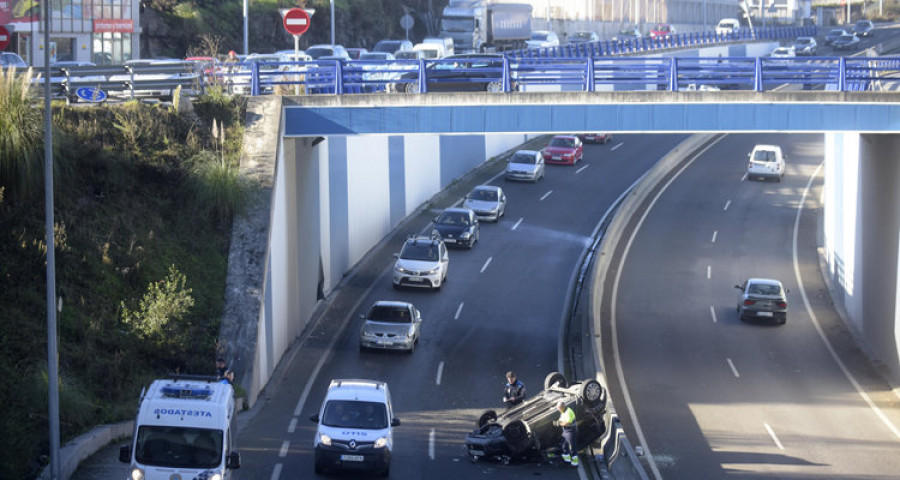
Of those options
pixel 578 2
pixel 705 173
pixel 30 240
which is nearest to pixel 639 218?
pixel 705 173

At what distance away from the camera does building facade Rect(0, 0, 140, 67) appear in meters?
52.8

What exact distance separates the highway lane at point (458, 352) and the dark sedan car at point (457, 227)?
0.49 m

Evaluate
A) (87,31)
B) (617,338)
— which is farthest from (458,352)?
(87,31)

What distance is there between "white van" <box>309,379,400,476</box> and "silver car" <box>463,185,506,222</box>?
83.5 ft

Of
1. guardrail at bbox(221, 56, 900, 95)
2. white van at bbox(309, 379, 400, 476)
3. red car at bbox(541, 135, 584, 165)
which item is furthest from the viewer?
red car at bbox(541, 135, 584, 165)

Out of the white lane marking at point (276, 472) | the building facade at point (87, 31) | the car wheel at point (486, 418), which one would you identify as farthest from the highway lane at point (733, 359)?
the building facade at point (87, 31)

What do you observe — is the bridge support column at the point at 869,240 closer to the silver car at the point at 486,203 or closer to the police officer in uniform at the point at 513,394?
the police officer in uniform at the point at 513,394

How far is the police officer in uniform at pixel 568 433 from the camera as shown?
72.7ft

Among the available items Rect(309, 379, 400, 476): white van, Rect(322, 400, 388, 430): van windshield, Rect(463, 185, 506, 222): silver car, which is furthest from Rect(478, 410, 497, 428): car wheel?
Rect(463, 185, 506, 222): silver car

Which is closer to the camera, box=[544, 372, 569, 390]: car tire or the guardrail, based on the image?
box=[544, 372, 569, 390]: car tire

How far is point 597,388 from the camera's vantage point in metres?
22.8

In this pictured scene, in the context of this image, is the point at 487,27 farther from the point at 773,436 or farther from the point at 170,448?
the point at 170,448

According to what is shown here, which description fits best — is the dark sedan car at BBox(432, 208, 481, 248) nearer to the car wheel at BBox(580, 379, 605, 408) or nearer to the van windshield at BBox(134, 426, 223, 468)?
the car wheel at BBox(580, 379, 605, 408)

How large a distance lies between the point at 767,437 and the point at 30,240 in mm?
17058
